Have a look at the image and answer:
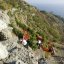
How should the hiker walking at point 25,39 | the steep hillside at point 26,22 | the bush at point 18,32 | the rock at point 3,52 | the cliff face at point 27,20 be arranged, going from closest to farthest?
1. the rock at point 3,52
2. the hiker walking at point 25,39
3. the bush at point 18,32
4. the steep hillside at point 26,22
5. the cliff face at point 27,20

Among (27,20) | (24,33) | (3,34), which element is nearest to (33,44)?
(24,33)

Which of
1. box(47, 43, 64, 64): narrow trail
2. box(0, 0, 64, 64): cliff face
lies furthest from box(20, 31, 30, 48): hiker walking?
box(47, 43, 64, 64): narrow trail

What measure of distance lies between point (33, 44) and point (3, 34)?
3.84 metres

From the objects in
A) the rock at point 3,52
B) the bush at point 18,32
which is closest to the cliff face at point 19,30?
the bush at point 18,32

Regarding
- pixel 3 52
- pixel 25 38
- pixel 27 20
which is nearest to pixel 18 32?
pixel 25 38

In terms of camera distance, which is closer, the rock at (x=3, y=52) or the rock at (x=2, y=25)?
the rock at (x=3, y=52)

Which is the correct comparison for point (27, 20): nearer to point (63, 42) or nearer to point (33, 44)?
point (63, 42)

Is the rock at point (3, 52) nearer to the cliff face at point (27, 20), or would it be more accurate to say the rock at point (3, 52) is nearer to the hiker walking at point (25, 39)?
the hiker walking at point (25, 39)

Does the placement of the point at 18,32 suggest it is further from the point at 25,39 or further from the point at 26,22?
the point at 26,22

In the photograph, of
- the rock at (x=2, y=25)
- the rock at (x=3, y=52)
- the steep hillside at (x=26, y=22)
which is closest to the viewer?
the rock at (x=3, y=52)

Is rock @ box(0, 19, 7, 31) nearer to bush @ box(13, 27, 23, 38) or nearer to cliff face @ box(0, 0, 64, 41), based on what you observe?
bush @ box(13, 27, 23, 38)

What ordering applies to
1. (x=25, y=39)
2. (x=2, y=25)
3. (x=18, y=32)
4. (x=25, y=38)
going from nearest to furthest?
(x=2, y=25)
(x=25, y=39)
(x=25, y=38)
(x=18, y=32)

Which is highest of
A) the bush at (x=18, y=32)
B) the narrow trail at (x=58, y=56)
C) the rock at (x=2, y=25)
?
the rock at (x=2, y=25)

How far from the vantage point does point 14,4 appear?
38.2 meters
